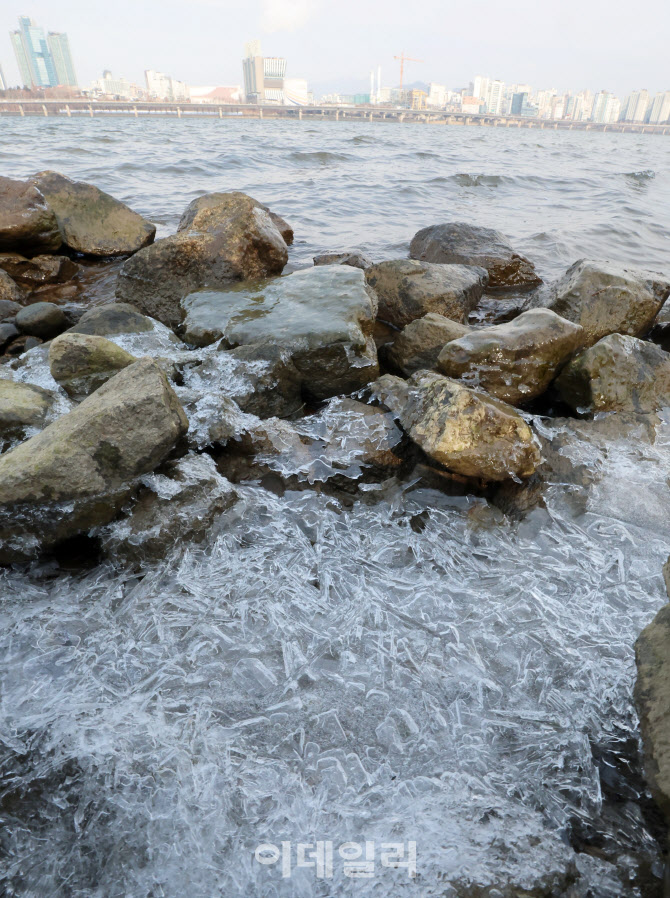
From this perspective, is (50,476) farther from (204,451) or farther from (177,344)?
(177,344)

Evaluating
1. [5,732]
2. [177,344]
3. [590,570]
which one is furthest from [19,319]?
[590,570]

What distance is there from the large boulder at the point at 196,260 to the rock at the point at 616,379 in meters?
2.93

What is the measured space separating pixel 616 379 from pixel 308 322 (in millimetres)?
2107

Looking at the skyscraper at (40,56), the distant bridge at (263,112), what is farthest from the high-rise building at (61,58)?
the distant bridge at (263,112)

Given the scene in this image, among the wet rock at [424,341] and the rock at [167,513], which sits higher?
the wet rock at [424,341]

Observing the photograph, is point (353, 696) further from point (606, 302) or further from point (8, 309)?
point (8, 309)

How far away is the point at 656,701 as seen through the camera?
1.54 metres

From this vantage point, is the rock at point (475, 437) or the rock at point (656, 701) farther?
the rock at point (475, 437)

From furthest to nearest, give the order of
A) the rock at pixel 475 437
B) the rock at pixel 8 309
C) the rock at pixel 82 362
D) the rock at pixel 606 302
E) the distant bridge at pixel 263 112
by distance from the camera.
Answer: the distant bridge at pixel 263 112, the rock at pixel 8 309, the rock at pixel 606 302, the rock at pixel 82 362, the rock at pixel 475 437

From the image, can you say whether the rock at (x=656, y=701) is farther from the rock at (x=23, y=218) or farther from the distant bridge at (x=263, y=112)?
the distant bridge at (x=263, y=112)

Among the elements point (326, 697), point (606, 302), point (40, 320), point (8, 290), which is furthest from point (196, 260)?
point (326, 697)

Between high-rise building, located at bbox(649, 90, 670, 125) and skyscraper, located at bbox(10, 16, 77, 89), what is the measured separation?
496ft

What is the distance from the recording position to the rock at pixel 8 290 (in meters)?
4.85

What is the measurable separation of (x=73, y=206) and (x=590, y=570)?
649 centimetres
